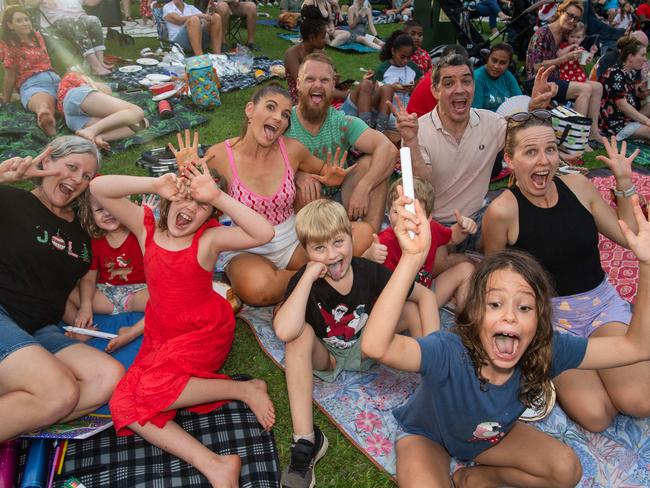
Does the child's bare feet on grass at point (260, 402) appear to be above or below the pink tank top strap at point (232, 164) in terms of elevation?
below

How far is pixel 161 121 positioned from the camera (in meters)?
6.81

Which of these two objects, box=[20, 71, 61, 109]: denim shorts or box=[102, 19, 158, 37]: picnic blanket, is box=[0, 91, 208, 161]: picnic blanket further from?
box=[102, 19, 158, 37]: picnic blanket

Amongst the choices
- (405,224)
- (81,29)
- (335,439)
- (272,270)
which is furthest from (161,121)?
(405,224)

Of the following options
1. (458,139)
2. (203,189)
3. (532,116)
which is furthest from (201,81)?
(532,116)

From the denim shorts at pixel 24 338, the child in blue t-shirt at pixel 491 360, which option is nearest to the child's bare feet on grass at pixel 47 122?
the denim shorts at pixel 24 338

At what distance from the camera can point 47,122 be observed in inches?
239

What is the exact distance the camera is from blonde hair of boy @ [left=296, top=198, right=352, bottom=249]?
9.11ft

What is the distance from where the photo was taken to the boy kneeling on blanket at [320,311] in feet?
8.81

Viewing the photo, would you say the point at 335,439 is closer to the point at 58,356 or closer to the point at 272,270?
the point at 272,270

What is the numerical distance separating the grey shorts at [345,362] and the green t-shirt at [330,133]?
1745 millimetres

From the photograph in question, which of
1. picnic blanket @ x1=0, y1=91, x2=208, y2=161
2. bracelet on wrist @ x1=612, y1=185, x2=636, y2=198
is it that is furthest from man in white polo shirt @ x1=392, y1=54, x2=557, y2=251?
picnic blanket @ x1=0, y1=91, x2=208, y2=161

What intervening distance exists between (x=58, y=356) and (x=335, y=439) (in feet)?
5.08

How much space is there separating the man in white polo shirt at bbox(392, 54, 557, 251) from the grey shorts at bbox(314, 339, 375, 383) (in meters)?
1.35

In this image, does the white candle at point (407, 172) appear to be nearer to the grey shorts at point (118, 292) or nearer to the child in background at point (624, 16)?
the grey shorts at point (118, 292)
